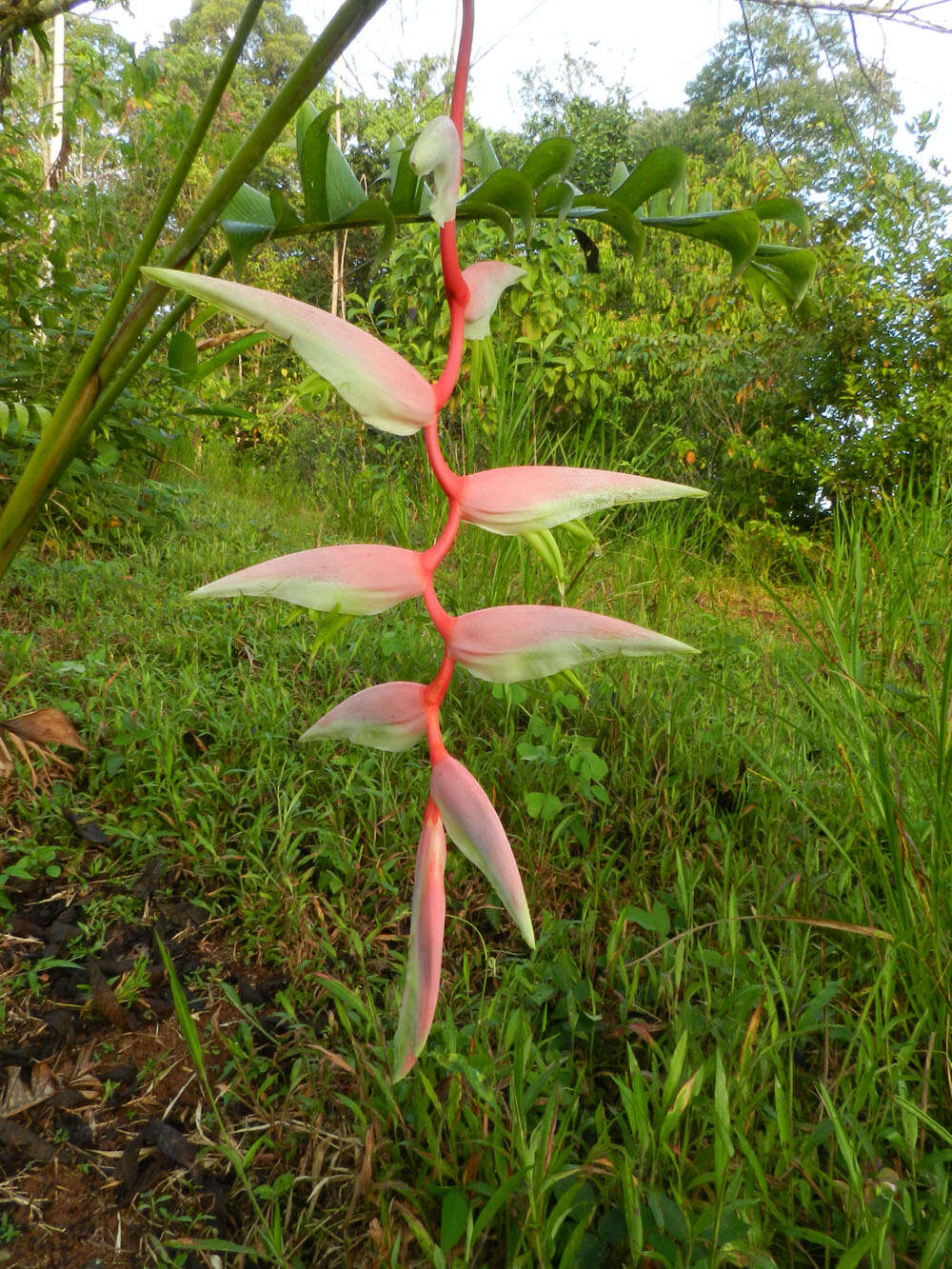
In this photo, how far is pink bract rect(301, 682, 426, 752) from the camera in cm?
26

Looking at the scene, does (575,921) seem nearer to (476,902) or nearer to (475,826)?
(476,902)

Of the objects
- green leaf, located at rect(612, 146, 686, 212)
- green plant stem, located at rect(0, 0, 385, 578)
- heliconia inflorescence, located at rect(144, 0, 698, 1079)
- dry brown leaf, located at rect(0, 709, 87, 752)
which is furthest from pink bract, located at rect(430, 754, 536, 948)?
dry brown leaf, located at rect(0, 709, 87, 752)

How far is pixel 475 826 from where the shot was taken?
9.4 inches

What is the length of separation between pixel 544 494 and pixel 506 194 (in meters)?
→ 0.26

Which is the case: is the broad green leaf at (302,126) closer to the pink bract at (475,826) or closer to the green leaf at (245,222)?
the green leaf at (245,222)

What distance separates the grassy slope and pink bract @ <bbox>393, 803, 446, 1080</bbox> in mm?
106

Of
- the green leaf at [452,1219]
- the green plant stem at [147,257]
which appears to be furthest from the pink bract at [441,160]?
the green leaf at [452,1219]

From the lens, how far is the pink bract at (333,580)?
225mm

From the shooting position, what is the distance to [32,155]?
422 cm

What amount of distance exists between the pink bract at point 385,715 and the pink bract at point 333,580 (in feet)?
0.10

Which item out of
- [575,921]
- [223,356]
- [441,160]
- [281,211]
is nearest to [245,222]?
[281,211]

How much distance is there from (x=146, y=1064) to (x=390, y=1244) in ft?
1.33

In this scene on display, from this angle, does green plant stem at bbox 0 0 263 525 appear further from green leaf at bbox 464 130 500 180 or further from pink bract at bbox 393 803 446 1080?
pink bract at bbox 393 803 446 1080

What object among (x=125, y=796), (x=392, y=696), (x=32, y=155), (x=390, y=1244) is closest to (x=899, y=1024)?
(x=390, y=1244)
